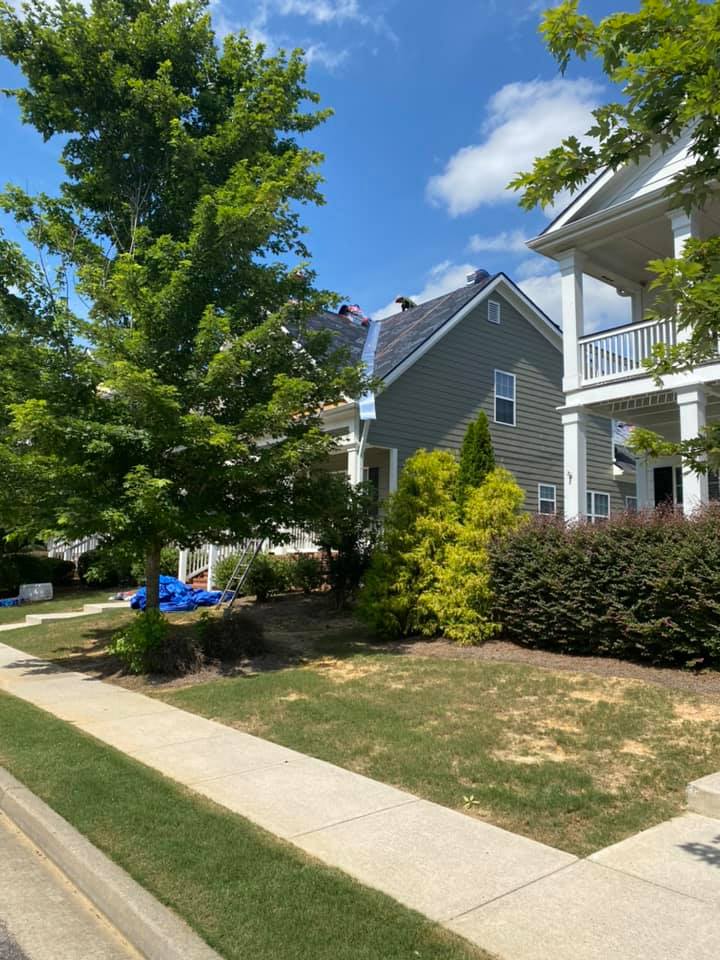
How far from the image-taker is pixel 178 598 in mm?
16109

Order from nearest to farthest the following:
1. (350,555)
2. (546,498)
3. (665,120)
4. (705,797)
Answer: (665,120) < (705,797) < (350,555) < (546,498)

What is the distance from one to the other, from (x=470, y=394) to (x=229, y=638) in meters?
10.6

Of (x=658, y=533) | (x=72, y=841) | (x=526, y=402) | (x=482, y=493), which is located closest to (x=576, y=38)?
(x=72, y=841)

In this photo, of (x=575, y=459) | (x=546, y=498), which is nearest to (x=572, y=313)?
(x=575, y=459)

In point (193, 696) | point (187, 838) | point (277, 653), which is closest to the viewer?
point (187, 838)

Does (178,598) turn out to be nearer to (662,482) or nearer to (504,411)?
(504,411)

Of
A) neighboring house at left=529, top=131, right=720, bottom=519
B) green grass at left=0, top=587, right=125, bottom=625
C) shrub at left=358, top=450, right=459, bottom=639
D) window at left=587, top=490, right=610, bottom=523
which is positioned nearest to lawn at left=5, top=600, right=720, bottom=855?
shrub at left=358, top=450, right=459, bottom=639

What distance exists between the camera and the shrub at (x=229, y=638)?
10.1 meters

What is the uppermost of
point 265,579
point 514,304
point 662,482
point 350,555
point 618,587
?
point 514,304

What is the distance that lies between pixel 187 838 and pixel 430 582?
685cm

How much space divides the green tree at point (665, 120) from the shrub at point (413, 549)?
7.26 m

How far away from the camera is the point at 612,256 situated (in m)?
13.8

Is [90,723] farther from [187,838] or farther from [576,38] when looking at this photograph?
[576,38]

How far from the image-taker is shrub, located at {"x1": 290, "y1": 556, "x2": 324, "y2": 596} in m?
15.8
